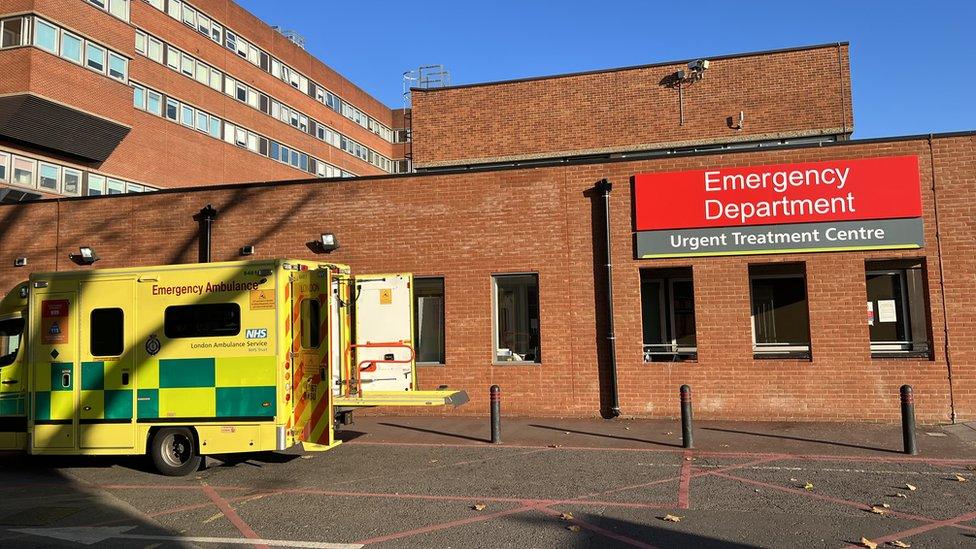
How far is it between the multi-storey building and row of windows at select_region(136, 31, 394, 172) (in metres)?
0.07

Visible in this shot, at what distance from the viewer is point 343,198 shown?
1391 cm

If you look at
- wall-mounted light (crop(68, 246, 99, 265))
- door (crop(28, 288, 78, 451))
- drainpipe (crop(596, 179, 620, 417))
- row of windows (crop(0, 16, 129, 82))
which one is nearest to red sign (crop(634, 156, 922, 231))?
drainpipe (crop(596, 179, 620, 417))

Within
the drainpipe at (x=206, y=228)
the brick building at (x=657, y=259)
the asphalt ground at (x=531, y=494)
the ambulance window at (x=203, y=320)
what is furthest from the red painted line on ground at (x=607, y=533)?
the drainpipe at (x=206, y=228)

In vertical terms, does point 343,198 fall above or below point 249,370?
above

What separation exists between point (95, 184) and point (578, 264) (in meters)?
24.4

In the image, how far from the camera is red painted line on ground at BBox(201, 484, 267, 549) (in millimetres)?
6145

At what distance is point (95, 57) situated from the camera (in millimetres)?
27500

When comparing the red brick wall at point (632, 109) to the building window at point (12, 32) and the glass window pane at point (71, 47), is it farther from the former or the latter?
the building window at point (12, 32)

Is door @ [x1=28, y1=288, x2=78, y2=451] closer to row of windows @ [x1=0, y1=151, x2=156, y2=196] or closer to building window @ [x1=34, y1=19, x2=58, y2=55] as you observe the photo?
row of windows @ [x1=0, y1=151, x2=156, y2=196]

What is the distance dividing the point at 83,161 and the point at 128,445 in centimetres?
2373

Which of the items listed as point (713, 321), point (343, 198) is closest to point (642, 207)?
point (713, 321)

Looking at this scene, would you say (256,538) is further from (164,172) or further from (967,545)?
(164,172)

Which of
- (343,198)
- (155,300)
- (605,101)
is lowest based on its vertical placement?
(155,300)

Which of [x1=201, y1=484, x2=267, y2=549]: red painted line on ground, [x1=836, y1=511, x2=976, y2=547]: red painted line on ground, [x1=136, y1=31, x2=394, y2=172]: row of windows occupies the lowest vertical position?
[x1=836, y1=511, x2=976, y2=547]: red painted line on ground
